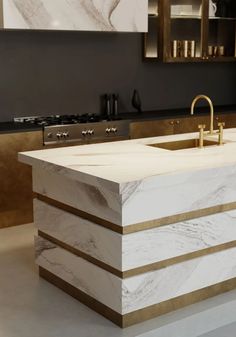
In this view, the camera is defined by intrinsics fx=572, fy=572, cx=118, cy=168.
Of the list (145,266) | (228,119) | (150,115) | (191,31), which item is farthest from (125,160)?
(191,31)

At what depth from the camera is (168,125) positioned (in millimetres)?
5750

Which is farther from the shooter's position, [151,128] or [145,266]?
[151,128]

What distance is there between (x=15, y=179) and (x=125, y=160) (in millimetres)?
1778

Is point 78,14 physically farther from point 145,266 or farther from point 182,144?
point 145,266

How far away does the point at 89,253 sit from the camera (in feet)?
10.7

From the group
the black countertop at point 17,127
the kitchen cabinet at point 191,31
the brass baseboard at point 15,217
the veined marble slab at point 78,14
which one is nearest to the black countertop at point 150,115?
the black countertop at point 17,127

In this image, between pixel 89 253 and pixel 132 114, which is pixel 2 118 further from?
pixel 89 253

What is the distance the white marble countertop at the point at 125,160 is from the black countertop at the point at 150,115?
1240 millimetres

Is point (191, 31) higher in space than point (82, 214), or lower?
higher

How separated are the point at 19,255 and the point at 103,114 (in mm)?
2164

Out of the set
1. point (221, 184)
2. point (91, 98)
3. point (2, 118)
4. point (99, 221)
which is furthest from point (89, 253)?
point (91, 98)

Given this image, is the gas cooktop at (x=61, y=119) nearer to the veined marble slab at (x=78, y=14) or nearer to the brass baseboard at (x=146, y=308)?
the veined marble slab at (x=78, y=14)

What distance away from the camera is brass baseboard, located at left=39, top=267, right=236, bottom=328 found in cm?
311

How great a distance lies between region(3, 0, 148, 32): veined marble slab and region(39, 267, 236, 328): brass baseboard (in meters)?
2.20
